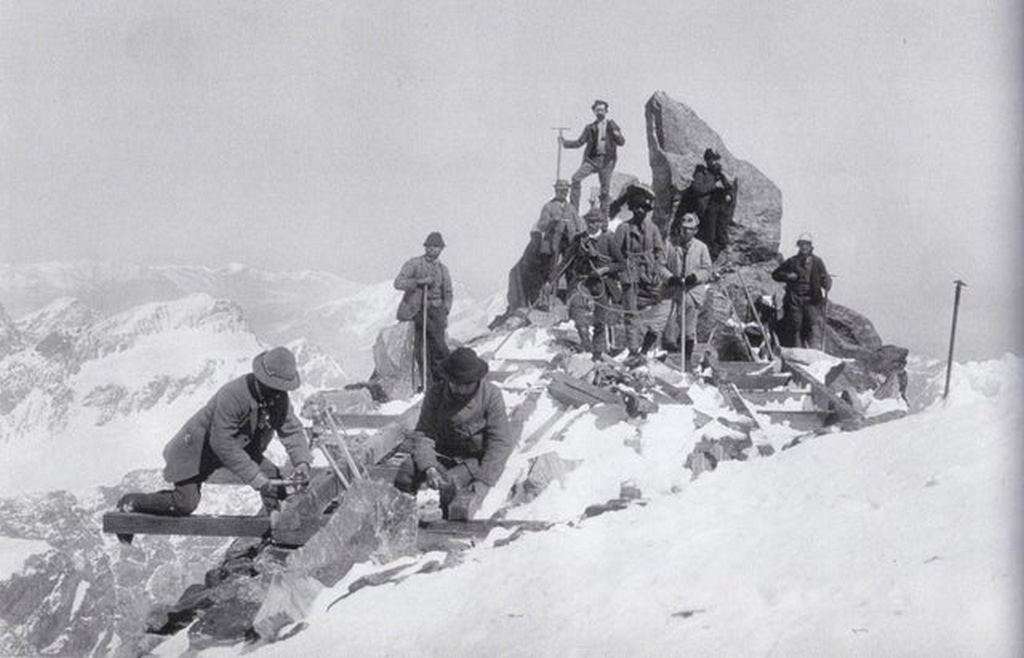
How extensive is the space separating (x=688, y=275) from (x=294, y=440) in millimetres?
6524

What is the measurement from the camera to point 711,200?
750 inches

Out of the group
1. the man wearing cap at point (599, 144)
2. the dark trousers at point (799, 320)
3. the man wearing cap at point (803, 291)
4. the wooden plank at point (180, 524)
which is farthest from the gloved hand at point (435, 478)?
the man wearing cap at point (599, 144)

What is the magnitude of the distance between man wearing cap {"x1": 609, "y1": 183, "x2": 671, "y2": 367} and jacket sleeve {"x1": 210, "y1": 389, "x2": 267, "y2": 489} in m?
6.91

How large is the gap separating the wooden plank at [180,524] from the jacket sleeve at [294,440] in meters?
0.66

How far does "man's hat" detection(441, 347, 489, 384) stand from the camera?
6.40m

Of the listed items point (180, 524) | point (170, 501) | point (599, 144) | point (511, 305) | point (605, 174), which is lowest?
point (511, 305)

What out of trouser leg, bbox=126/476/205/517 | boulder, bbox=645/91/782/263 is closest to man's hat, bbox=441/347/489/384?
trouser leg, bbox=126/476/205/517

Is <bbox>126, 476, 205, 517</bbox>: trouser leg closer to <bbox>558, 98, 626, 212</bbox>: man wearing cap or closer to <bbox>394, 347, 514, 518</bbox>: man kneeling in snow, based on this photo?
<bbox>394, 347, 514, 518</bbox>: man kneeling in snow

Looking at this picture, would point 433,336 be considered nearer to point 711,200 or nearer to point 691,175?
point 711,200

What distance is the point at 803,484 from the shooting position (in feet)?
17.1

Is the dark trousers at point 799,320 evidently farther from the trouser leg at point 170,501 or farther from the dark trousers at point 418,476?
the trouser leg at point 170,501

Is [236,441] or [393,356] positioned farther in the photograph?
[393,356]

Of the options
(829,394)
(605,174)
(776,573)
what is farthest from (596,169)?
(776,573)

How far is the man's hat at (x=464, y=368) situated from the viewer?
6.40 metres
